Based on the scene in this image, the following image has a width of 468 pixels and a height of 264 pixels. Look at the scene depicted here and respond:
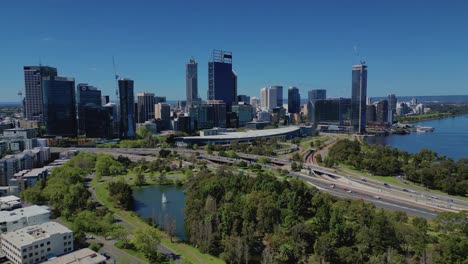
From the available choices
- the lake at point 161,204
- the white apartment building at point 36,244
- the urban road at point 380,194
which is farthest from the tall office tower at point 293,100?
the white apartment building at point 36,244

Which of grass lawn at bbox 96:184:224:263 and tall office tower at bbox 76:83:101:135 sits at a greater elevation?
tall office tower at bbox 76:83:101:135

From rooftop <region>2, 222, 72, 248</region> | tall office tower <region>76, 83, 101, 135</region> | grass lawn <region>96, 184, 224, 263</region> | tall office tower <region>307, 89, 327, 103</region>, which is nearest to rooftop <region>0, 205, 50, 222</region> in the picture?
rooftop <region>2, 222, 72, 248</region>

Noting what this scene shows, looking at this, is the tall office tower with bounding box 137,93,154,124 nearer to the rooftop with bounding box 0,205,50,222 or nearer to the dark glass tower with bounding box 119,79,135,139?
the dark glass tower with bounding box 119,79,135,139

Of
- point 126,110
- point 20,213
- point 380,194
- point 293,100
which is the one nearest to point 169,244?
point 20,213

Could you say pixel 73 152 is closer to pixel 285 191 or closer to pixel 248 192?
pixel 248 192

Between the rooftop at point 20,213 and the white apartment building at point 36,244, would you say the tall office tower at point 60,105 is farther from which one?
the white apartment building at point 36,244

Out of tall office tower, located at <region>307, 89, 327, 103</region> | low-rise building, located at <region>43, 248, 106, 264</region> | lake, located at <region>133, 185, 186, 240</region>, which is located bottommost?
lake, located at <region>133, 185, 186, 240</region>

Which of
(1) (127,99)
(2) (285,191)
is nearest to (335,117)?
(1) (127,99)
